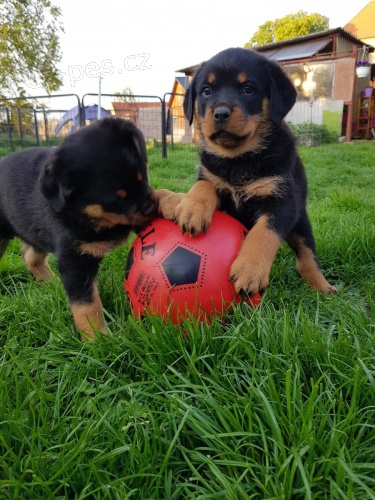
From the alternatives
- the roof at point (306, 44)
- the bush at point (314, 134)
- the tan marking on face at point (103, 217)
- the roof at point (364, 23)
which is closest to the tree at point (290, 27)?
the roof at point (364, 23)

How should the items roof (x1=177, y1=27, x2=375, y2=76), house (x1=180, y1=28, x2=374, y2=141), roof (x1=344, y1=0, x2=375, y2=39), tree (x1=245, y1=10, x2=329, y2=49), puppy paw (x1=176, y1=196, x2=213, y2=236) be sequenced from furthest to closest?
tree (x1=245, y1=10, x2=329, y2=49) < roof (x1=344, y1=0, x2=375, y2=39) < roof (x1=177, y1=27, x2=375, y2=76) < house (x1=180, y1=28, x2=374, y2=141) < puppy paw (x1=176, y1=196, x2=213, y2=236)

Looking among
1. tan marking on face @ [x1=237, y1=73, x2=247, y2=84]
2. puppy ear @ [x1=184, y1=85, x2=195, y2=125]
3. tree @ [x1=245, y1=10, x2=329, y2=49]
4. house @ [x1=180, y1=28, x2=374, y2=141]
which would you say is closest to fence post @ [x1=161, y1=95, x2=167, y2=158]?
house @ [x1=180, y1=28, x2=374, y2=141]

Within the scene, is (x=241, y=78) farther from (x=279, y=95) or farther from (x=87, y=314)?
(x=87, y=314)

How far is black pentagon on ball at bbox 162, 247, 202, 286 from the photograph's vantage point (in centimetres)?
189

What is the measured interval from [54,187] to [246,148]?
1.04m

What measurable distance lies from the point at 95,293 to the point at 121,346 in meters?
0.55

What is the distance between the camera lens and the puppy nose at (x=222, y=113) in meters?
2.18

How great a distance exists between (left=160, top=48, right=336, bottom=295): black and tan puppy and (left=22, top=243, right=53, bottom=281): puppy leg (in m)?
1.22

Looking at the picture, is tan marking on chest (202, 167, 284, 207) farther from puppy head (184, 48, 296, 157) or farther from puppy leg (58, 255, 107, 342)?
puppy leg (58, 255, 107, 342)

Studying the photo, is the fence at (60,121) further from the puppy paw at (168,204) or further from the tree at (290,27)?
the tree at (290,27)

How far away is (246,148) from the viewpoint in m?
2.36

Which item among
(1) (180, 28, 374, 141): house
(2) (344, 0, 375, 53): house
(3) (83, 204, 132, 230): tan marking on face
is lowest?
(3) (83, 204, 132, 230): tan marking on face

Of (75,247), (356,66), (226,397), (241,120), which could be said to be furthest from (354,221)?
(356,66)

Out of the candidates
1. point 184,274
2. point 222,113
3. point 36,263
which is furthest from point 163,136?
point 184,274
